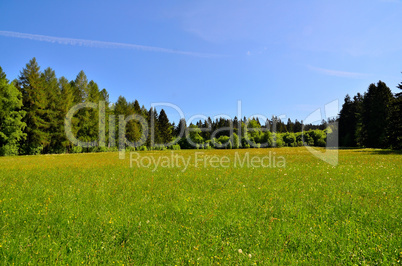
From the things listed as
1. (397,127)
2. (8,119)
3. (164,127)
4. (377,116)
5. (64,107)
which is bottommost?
(397,127)

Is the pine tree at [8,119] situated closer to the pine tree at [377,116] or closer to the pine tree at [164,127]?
the pine tree at [164,127]

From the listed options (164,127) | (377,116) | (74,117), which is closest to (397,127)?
(377,116)

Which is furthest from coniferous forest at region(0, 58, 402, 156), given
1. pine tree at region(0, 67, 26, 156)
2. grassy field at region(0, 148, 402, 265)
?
grassy field at region(0, 148, 402, 265)

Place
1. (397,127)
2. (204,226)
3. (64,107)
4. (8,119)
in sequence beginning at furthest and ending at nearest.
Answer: (64,107) < (8,119) < (397,127) < (204,226)

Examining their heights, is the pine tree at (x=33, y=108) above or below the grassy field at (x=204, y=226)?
above

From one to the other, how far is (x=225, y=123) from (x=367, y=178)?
410 feet

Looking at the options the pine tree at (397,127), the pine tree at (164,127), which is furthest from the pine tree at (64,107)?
the pine tree at (397,127)

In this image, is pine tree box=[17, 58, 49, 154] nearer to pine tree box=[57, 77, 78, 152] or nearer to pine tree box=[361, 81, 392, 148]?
pine tree box=[57, 77, 78, 152]

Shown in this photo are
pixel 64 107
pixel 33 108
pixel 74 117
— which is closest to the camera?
pixel 33 108

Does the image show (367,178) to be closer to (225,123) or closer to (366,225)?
(366,225)

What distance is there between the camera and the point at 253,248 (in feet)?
13.4

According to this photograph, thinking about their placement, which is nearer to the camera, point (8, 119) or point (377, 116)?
point (8, 119)

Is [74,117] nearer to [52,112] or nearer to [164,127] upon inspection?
[52,112]

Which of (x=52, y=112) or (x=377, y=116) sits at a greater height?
(x=52, y=112)
